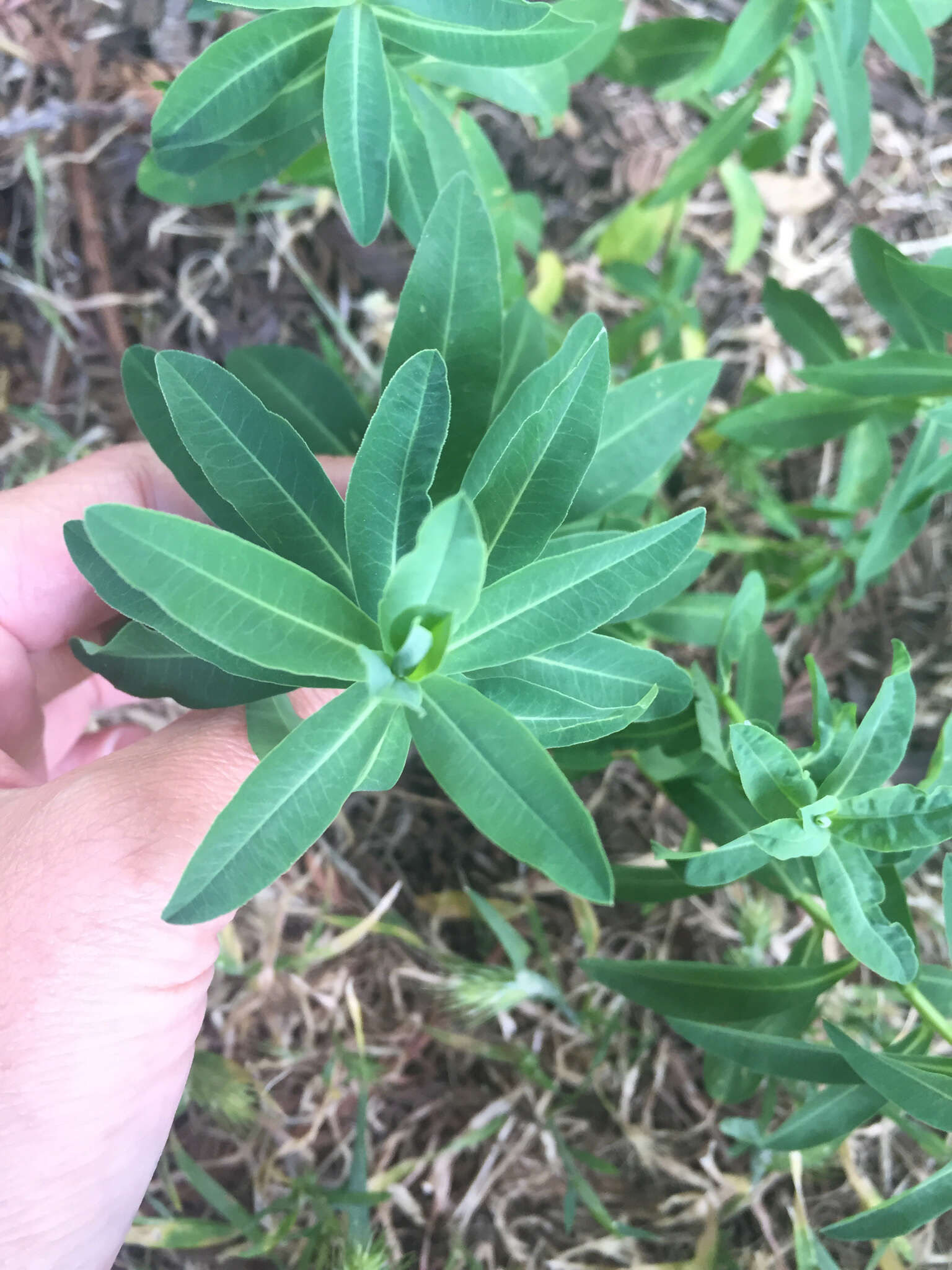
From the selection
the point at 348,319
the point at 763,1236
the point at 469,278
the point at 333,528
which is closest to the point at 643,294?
the point at 348,319

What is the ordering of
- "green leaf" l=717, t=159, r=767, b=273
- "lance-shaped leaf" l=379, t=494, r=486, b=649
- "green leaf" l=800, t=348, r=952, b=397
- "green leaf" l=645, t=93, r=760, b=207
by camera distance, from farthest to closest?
"green leaf" l=717, t=159, r=767, b=273 < "green leaf" l=645, t=93, r=760, b=207 < "green leaf" l=800, t=348, r=952, b=397 < "lance-shaped leaf" l=379, t=494, r=486, b=649

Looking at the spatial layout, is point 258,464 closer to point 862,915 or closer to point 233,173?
point 233,173

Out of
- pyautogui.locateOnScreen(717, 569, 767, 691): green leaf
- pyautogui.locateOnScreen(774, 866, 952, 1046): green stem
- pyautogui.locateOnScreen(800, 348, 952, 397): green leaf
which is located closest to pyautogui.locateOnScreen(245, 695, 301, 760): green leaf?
pyautogui.locateOnScreen(717, 569, 767, 691): green leaf

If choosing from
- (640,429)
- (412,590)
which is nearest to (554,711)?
(412,590)

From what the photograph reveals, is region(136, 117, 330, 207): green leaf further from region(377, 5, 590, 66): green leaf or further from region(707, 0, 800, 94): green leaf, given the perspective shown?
region(707, 0, 800, 94): green leaf

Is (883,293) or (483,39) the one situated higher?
(483,39)
